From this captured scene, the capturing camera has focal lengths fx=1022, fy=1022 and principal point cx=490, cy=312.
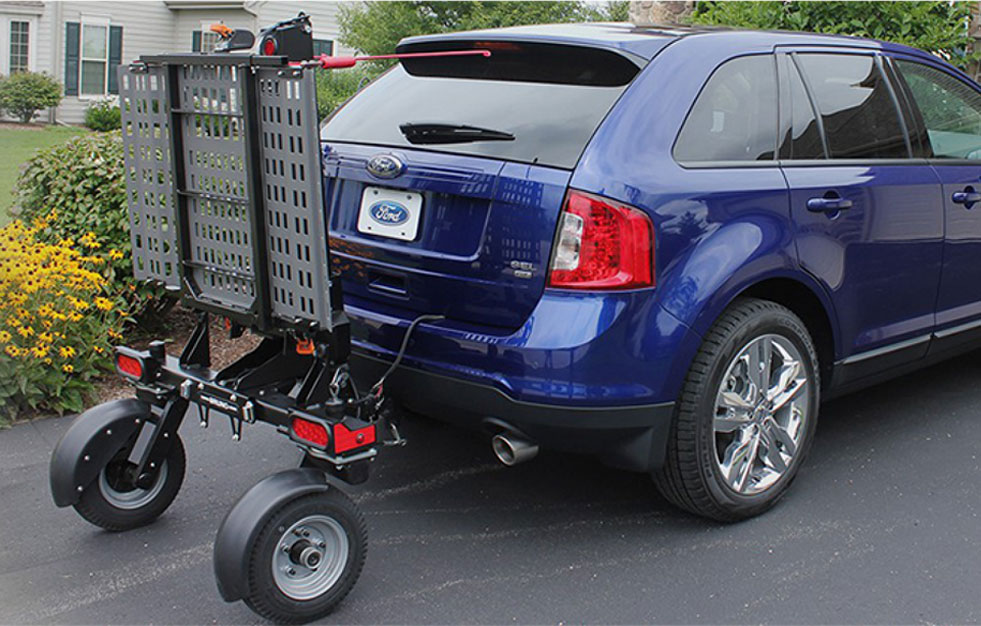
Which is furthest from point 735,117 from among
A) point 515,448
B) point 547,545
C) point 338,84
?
point 338,84

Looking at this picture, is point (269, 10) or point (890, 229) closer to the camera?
point (890, 229)

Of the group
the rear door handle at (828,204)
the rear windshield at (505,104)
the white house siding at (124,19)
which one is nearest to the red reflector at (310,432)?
the rear windshield at (505,104)

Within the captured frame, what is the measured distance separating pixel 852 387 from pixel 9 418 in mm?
3822

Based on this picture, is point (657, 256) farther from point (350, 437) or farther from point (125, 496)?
point (125, 496)

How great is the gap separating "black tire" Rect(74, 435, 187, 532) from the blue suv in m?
0.85

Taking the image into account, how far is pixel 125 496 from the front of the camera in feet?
12.1

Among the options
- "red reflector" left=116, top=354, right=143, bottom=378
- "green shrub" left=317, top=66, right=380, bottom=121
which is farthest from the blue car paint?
"green shrub" left=317, top=66, right=380, bottom=121

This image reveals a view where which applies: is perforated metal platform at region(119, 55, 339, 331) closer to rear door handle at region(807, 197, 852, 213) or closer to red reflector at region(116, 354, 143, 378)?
red reflector at region(116, 354, 143, 378)

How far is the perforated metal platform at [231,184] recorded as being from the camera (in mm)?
2967

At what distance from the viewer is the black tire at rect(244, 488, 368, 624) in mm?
2953

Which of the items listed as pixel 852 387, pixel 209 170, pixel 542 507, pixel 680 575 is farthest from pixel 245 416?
pixel 852 387

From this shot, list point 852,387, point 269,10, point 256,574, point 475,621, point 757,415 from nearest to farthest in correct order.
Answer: point 256,574 < point 475,621 < point 757,415 < point 852,387 < point 269,10

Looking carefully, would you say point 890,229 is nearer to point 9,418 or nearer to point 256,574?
point 256,574

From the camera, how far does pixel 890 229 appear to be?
13.6ft
